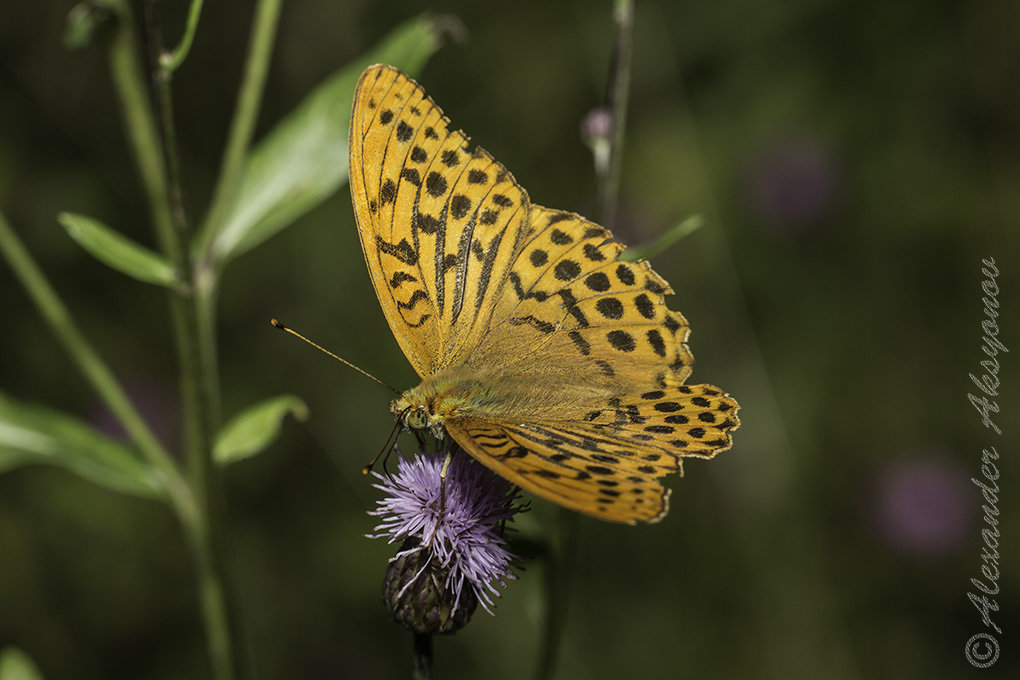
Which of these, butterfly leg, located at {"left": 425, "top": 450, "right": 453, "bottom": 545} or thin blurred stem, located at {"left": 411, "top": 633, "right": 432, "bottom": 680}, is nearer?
butterfly leg, located at {"left": 425, "top": 450, "right": 453, "bottom": 545}

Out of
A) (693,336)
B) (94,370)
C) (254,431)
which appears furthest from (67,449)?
(693,336)

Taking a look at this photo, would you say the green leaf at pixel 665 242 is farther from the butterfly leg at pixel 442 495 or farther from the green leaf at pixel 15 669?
the green leaf at pixel 15 669

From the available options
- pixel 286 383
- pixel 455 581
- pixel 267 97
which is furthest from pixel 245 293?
pixel 455 581

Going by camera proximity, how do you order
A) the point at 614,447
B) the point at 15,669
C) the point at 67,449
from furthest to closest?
the point at 67,449, the point at 15,669, the point at 614,447

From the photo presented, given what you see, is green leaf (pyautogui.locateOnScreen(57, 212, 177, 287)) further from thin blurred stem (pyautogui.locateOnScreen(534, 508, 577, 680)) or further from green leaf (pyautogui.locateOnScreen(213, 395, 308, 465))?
thin blurred stem (pyautogui.locateOnScreen(534, 508, 577, 680))

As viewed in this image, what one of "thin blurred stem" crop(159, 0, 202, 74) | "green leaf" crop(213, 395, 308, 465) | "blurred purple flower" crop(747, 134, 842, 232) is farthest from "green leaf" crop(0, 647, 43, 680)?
"blurred purple flower" crop(747, 134, 842, 232)

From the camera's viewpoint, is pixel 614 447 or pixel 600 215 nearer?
pixel 614 447

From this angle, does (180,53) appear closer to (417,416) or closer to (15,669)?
(417,416)
